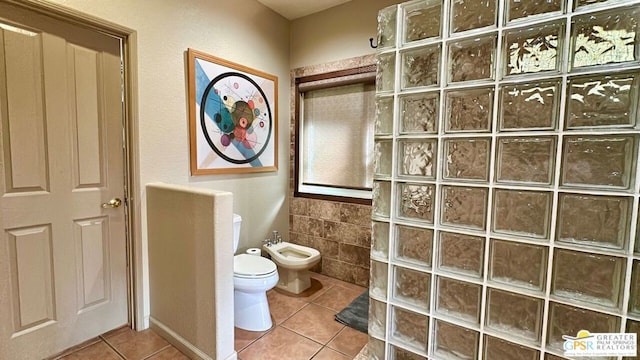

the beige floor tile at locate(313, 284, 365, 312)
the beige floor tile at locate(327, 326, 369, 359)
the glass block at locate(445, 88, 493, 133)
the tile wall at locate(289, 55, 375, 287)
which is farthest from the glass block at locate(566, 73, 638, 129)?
the beige floor tile at locate(313, 284, 365, 312)

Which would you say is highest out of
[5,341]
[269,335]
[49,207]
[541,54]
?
[541,54]

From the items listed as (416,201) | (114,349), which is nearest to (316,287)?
(114,349)

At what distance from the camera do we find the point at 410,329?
4.58ft

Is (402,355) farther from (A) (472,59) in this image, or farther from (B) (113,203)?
(B) (113,203)

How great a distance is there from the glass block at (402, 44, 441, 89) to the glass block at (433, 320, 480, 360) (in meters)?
1.13

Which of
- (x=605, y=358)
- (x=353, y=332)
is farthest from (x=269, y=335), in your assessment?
(x=605, y=358)

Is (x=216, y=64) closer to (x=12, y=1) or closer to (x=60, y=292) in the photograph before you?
(x=12, y=1)

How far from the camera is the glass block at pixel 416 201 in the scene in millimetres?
1303

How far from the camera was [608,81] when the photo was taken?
0.96m

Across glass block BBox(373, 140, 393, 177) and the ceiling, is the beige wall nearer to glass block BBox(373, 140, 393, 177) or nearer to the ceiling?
the ceiling

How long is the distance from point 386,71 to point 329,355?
1717 millimetres

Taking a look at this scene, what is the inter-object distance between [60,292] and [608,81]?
2.88 meters

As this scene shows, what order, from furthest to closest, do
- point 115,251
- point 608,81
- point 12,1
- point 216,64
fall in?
point 216,64
point 115,251
point 12,1
point 608,81

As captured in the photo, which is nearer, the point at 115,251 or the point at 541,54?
the point at 541,54
